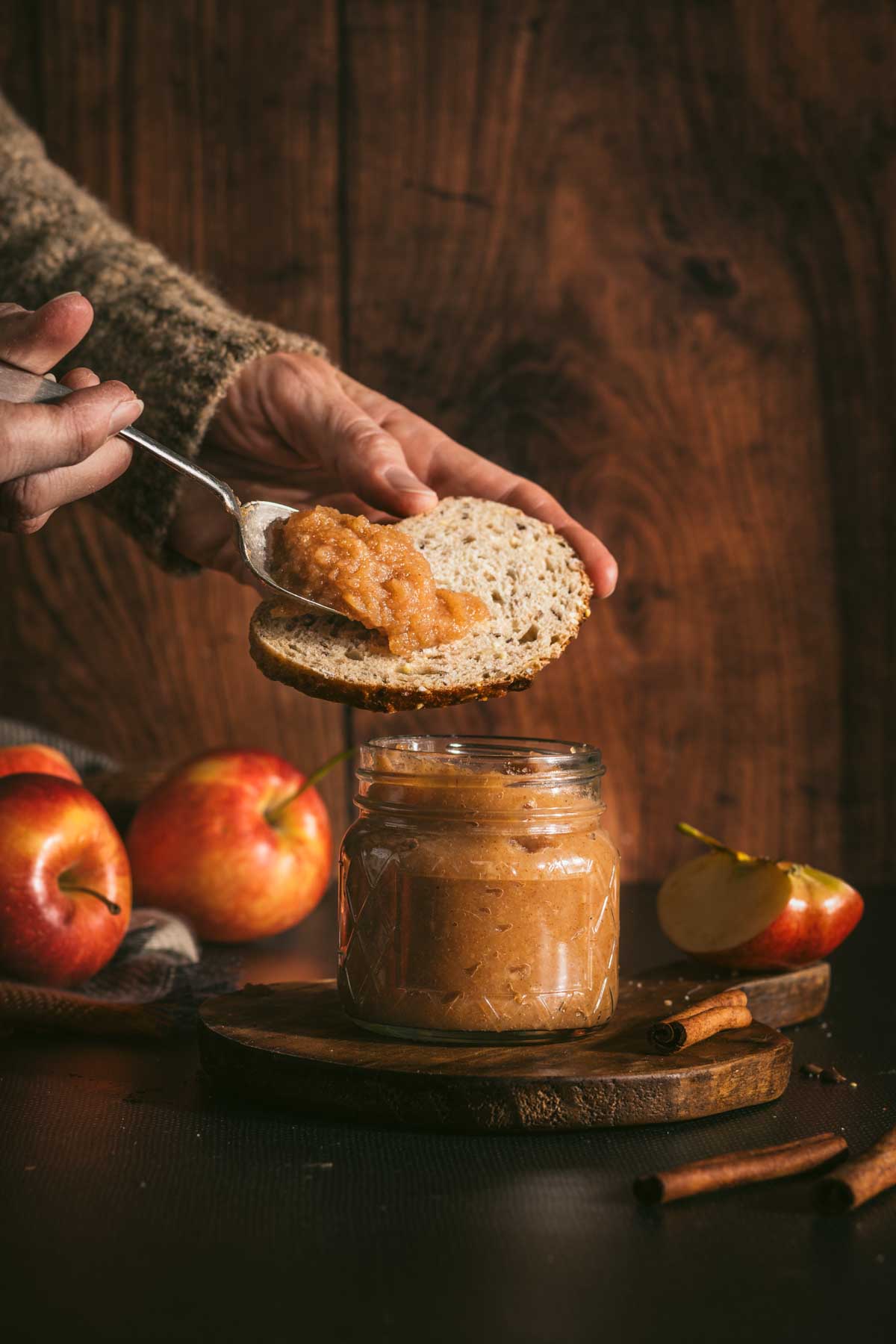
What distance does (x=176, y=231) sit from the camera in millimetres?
2199

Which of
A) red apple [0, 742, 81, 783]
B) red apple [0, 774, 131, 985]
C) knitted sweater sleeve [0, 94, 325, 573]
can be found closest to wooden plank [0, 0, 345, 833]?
knitted sweater sleeve [0, 94, 325, 573]

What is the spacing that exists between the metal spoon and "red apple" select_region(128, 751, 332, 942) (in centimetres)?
46

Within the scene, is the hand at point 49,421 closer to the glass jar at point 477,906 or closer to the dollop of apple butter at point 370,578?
the dollop of apple butter at point 370,578

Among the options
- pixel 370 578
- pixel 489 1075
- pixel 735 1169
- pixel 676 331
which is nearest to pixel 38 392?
pixel 370 578

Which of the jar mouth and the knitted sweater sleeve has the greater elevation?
the knitted sweater sleeve

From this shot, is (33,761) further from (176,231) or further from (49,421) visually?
(176,231)

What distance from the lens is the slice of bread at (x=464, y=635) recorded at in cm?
123

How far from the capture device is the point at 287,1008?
1.17 metres

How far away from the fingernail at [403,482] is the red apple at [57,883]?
471 mm

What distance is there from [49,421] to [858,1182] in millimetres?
795

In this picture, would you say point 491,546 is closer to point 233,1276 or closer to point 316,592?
point 316,592

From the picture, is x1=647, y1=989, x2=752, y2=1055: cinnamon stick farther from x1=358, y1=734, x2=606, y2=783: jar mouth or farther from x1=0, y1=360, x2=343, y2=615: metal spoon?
x1=0, y1=360, x2=343, y2=615: metal spoon

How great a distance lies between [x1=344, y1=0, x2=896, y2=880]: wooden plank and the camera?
219 cm

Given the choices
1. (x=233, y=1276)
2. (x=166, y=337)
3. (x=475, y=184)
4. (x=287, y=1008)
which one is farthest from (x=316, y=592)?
(x=475, y=184)
